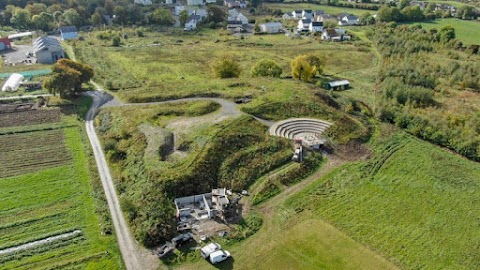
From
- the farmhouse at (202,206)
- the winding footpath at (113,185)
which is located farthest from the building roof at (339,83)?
the farmhouse at (202,206)

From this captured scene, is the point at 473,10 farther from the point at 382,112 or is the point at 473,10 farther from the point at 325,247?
the point at 325,247

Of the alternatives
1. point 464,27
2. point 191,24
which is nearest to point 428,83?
point 464,27

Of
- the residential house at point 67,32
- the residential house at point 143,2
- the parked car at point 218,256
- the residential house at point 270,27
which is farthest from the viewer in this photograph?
the residential house at point 143,2

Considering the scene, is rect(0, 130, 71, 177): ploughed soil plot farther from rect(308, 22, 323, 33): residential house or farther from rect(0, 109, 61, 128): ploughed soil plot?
rect(308, 22, 323, 33): residential house

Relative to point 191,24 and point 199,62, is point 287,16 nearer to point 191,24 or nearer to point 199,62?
point 191,24

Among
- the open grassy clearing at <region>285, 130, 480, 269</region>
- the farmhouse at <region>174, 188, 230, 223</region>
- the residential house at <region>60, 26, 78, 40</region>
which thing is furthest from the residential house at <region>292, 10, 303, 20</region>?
the farmhouse at <region>174, 188, 230, 223</region>

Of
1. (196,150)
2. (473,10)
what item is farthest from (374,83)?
(473,10)

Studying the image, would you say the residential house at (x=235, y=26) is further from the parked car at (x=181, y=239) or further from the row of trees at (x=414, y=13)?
the parked car at (x=181, y=239)
